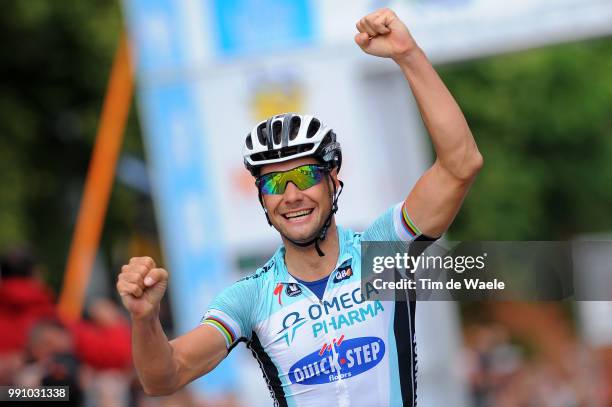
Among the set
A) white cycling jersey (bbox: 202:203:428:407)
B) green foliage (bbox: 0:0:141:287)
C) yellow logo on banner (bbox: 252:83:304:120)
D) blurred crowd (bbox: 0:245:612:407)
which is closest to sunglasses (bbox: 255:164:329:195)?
white cycling jersey (bbox: 202:203:428:407)

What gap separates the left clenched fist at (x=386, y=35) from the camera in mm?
4199

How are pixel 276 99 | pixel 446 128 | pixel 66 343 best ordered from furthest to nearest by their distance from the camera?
1. pixel 276 99
2. pixel 66 343
3. pixel 446 128

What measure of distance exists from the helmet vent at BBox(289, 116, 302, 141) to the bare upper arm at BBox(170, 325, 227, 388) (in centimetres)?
75

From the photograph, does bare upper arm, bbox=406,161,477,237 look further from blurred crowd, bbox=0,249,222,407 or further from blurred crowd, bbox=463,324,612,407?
blurred crowd, bbox=463,324,612,407

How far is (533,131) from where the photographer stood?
27.1 m

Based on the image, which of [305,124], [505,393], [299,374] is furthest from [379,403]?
[505,393]

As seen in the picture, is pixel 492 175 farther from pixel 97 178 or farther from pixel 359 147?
pixel 359 147

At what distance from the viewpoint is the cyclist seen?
418 cm

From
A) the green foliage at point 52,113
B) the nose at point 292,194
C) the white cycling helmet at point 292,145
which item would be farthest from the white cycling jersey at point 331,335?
the green foliage at point 52,113

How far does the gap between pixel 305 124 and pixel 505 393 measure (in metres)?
13.2

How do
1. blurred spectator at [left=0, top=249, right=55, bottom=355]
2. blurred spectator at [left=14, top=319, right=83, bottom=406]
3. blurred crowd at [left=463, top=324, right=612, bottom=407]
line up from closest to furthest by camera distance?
1. blurred spectator at [left=14, top=319, right=83, bottom=406]
2. blurred spectator at [left=0, top=249, right=55, bottom=355]
3. blurred crowd at [left=463, top=324, right=612, bottom=407]

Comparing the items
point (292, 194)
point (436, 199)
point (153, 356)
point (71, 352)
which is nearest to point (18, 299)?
point (71, 352)

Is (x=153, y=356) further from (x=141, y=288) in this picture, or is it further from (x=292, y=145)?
(x=292, y=145)

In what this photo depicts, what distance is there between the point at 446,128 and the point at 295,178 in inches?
23.4
